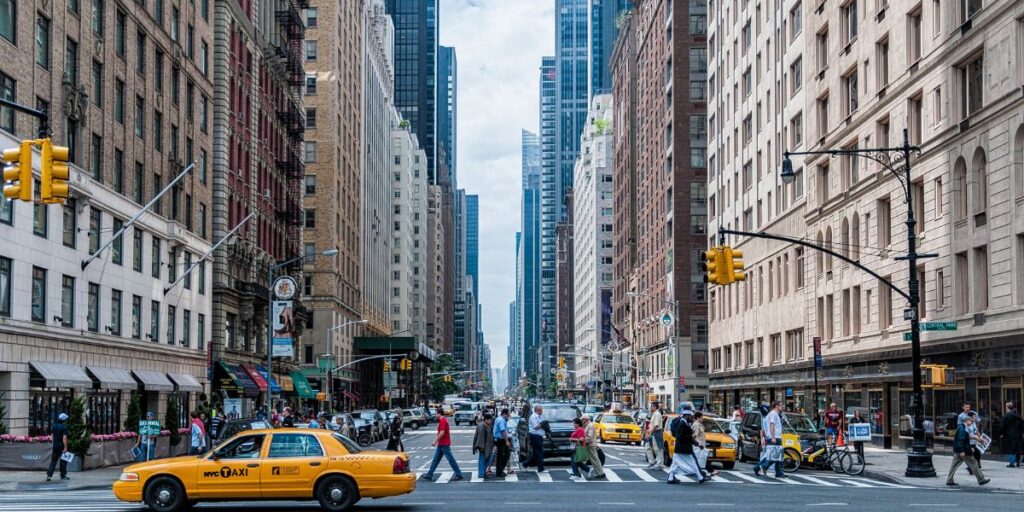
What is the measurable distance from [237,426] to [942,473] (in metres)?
20.3

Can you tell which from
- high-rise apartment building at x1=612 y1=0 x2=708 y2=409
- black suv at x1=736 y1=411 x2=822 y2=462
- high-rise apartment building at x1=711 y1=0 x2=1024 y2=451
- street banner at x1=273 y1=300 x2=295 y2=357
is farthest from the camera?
high-rise apartment building at x1=612 y1=0 x2=708 y2=409

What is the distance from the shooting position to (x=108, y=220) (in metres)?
45.5

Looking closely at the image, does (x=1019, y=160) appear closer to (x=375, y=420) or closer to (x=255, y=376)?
(x=375, y=420)

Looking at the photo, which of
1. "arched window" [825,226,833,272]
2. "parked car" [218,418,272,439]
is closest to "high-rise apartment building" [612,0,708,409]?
"arched window" [825,226,833,272]

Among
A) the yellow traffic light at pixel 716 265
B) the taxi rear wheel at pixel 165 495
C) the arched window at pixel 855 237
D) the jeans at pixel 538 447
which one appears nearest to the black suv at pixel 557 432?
the jeans at pixel 538 447

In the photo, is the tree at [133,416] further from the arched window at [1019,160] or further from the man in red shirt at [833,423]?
the arched window at [1019,160]

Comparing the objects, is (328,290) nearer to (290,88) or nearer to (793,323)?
(290,88)

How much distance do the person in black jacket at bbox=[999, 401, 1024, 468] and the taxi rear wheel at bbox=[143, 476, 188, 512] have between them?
24.0m

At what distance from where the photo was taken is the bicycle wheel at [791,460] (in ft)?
109

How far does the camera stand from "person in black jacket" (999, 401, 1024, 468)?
34.1 metres

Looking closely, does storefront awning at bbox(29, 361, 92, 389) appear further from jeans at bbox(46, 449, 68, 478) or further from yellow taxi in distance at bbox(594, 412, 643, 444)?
yellow taxi in distance at bbox(594, 412, 643, 444)

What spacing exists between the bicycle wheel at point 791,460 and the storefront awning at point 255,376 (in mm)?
40904

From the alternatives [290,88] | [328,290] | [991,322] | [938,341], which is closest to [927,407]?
[938,341]

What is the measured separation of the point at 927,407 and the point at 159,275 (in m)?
33.1
